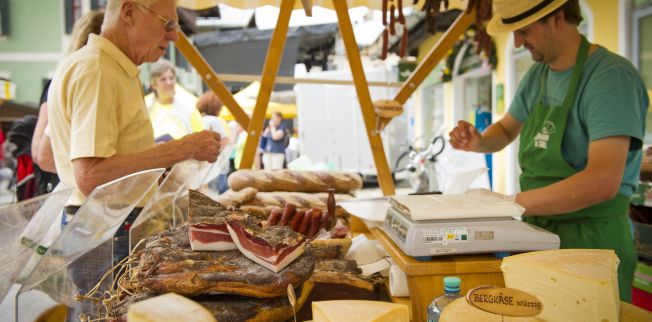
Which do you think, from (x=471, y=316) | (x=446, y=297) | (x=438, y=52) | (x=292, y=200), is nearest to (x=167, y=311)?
(x=471, y=316)

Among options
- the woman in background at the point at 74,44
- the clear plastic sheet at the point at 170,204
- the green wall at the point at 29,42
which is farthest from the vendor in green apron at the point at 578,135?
the green wall at the point at 29,42

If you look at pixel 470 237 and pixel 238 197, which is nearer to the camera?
pixel 470 237

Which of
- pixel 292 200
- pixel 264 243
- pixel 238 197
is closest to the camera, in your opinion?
pixel 264 243

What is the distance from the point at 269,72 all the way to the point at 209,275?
215 cm

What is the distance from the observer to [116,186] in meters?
1.18

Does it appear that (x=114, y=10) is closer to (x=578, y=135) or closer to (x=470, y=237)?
(x=470, y=237)

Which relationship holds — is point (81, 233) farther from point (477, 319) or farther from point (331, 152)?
point (331, 152)

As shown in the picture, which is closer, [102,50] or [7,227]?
[7,227]

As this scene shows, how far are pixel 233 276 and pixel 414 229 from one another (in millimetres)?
532

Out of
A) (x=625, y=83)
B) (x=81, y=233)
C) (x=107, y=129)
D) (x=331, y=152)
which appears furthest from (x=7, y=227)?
(x=331, y=152)

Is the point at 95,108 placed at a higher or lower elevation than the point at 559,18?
lower

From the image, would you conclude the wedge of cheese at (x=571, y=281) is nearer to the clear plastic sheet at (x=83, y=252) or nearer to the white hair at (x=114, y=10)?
the clear plastic sheet at (x=83, y=252)

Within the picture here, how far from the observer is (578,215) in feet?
6.82

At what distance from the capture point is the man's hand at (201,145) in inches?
77.4
